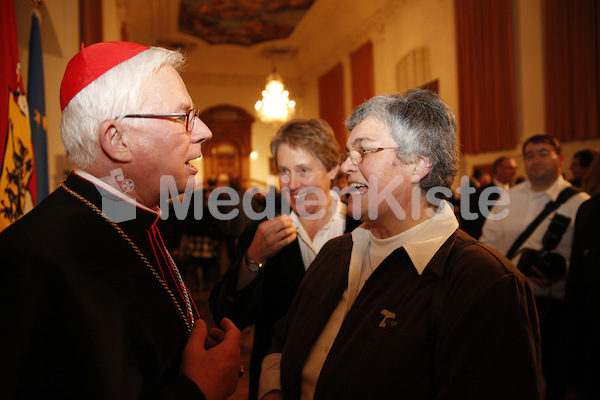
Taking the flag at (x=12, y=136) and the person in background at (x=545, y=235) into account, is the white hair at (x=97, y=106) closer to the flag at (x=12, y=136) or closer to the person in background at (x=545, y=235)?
the flag at (x=12, y=136)

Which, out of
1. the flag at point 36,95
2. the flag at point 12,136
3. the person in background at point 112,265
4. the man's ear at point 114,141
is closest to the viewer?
the person in background at point 112,265

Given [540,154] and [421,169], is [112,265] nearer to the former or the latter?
[421,169]

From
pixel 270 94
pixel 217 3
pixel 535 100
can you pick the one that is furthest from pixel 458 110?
pixel 217 3

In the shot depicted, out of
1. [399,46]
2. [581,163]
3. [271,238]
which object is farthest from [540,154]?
[399,46]

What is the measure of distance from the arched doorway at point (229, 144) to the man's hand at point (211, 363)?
58.7 ft

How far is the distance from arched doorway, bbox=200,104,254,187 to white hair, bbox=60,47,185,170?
17.8m

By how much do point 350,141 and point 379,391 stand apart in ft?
3.26

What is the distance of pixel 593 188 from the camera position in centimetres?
318

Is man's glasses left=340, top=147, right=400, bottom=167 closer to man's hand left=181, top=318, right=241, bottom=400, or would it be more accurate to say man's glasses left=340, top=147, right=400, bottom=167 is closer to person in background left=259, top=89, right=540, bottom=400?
person in background left=259, top=89, right=540, bottom=400

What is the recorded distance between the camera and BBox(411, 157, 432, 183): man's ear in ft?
5.63

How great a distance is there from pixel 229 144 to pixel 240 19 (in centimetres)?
588

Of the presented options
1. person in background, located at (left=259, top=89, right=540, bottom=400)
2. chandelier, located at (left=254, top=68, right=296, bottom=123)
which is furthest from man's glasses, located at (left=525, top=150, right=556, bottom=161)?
chandelier, located at (left=254, top=68, right=296, bottom=123)

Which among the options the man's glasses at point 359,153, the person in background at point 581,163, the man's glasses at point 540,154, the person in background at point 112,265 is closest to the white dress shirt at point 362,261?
the man's glasses at point 359,153

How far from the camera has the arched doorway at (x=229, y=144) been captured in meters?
19.1
